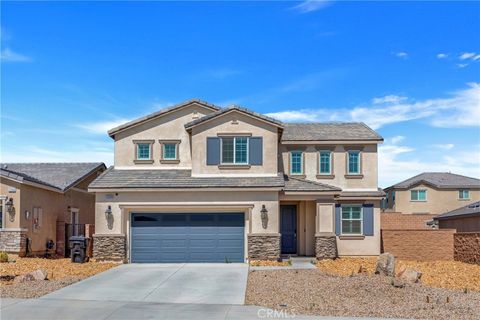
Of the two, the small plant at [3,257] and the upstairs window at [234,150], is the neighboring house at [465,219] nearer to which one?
the upstairs window at [234,150]

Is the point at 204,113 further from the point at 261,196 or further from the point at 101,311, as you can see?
the point at 101,311

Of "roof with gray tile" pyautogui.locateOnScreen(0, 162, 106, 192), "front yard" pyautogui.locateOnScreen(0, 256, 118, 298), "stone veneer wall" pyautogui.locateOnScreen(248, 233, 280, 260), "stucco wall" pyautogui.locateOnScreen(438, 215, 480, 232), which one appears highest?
"roof with gray tile" pyautogui.locateOnScreen(0, 162, 106, 192)

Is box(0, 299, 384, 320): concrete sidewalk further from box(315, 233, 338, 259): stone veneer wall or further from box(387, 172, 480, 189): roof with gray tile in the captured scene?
box(387, 172, 480, 189): roof with gray tile

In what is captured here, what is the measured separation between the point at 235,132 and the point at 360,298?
11.7 metres

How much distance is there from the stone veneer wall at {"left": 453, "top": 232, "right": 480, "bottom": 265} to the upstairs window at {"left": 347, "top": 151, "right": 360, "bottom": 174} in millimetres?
5343

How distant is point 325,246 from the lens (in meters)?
24.2

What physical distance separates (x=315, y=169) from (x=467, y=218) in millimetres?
8884

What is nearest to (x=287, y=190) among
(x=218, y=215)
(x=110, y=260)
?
(x=218, y=215)

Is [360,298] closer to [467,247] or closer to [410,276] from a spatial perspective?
[410,276]

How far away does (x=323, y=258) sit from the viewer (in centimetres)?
2419

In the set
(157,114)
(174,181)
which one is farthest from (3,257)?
(157,114)

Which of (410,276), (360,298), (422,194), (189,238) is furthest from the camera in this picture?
(422,194)

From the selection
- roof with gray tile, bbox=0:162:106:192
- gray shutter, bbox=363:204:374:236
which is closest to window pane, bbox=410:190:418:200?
gray shutter, bbox=363:204:374:236

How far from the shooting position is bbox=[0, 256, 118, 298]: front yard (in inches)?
573
